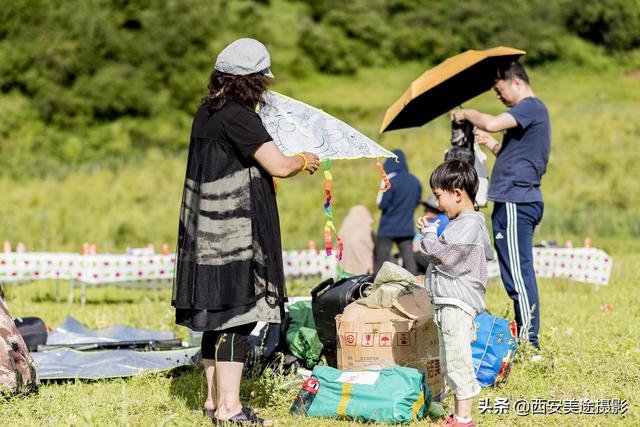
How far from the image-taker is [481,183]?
6145 mm

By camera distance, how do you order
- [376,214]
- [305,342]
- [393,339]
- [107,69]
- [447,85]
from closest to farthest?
[393,339] → [305,342] → [447,85] → [376,214] → [107,69]

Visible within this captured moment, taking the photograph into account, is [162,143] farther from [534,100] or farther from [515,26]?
[534,100]

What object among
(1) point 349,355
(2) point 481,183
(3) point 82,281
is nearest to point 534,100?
(2) point 481,183

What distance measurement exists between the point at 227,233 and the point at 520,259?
92.5 inches

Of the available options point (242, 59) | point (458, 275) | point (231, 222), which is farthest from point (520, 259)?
point (242, 59)

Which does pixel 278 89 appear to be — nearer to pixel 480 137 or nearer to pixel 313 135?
pixel 480 137

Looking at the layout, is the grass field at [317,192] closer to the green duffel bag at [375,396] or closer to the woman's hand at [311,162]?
the green duffel bag at [375,396]

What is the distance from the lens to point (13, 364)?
5320mm

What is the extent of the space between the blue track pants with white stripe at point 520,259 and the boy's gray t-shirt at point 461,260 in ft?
5.03

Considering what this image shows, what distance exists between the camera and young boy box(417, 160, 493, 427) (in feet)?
14.6

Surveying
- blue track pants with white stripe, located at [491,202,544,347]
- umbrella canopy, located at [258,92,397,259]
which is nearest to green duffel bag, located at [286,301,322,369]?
umbrella canopy, located at [258,92,397,259]

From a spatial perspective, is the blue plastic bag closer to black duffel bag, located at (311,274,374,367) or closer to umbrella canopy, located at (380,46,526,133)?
black duffel bag, located at (311,274,374,367)

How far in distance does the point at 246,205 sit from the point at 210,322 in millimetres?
608

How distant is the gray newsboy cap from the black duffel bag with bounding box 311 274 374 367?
1587 mm
